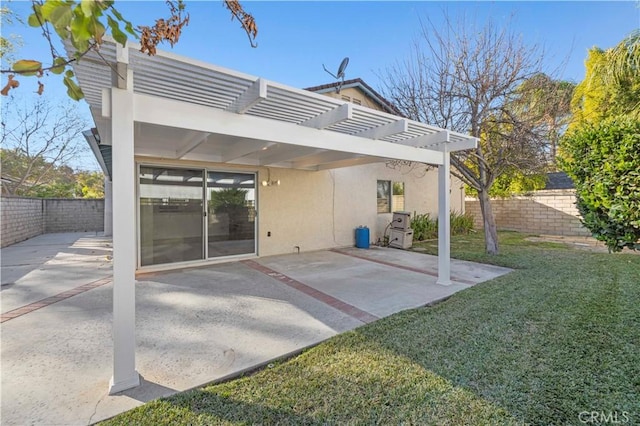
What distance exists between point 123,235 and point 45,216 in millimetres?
18299

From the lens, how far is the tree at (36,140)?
1673 centimetres

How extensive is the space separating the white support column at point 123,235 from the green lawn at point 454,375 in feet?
1.69

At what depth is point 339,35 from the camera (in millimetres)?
8836

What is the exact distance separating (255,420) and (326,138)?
3673 millimetres

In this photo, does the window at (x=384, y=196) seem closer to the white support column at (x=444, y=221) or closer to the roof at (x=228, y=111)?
the roof at (x=228, y=111)

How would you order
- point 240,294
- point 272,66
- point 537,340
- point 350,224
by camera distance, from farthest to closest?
point 350,224 → point 272,66 → point 240,294 → point 537,340

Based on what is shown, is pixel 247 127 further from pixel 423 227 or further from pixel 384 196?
pixel 423 227

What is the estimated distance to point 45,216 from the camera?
15.8 meters

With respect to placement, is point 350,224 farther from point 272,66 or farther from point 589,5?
point 589,5

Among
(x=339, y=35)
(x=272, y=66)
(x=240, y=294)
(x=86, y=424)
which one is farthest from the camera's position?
(x=339, y=35)

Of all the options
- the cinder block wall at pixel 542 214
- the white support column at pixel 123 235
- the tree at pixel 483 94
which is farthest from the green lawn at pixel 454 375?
the cinder block wall at pixel 542 214

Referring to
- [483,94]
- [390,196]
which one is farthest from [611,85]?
[390,196]

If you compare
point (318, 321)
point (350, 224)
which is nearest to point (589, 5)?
point (350, 224)

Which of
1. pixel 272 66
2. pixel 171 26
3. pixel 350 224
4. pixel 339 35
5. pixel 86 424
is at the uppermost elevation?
pixel 339 35
